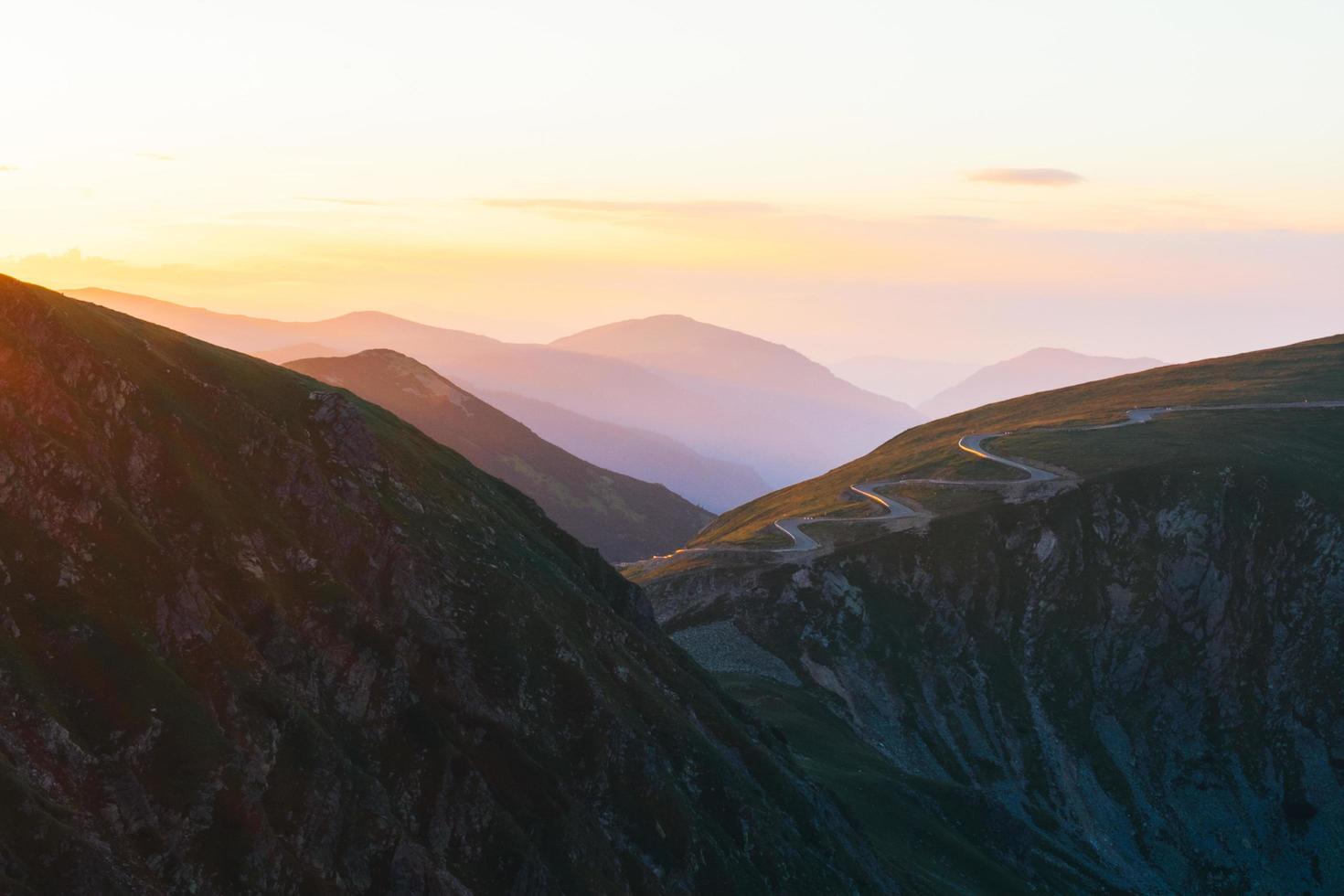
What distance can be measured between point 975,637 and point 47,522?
14155cm

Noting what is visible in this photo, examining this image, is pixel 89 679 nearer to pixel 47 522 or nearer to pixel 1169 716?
pixel 47 522

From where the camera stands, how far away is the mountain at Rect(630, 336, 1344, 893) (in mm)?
158250

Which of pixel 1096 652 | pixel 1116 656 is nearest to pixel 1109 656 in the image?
pixel 1116 656

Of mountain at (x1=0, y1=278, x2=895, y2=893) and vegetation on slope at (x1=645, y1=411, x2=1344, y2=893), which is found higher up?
mountain at (x1=0, y1=278, x2=895, y2=893)

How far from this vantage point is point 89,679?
178 ft

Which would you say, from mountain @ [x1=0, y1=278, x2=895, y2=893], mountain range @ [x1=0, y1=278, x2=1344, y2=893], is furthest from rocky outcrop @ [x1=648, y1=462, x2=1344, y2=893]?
mountain @ [x1=0, y1=278, x2=895, y2=893]

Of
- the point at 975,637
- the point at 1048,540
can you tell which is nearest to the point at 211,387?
the point at 975,637

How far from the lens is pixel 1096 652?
180m

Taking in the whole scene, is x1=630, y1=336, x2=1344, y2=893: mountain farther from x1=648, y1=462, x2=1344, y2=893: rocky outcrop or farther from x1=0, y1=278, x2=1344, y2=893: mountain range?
x1=0, y1=278, x2=1344, y2=893: mountain range

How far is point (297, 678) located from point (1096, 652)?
Result: 5549 inches

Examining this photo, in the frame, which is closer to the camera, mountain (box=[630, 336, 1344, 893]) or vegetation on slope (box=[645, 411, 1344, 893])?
vegetation on slope (box=[645, 411, 1344, 893])

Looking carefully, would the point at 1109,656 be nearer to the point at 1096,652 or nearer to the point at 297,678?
the point at 1096,652

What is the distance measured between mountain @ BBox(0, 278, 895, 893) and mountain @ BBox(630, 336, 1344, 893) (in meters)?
56.5

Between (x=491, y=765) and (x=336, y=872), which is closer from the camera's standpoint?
(x=336, y=872)
